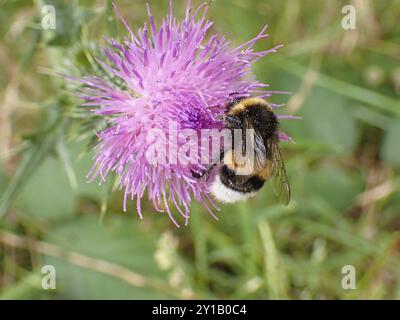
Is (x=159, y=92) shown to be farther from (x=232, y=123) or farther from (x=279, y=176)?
(x=279, y=176)

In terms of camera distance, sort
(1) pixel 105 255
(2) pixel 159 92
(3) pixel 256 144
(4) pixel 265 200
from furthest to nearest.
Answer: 1. (4) pixel 265 200
2. (1) pixel 105 255
3. (2) pixel 159 92
4. (3) pixel 256 144

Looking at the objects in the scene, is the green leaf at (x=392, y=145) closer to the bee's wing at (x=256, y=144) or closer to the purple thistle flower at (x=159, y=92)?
the purple thistle flower at (x=159, y=92)

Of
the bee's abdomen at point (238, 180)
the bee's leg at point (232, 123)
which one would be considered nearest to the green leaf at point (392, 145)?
the bee's abdomen at point (238, 180)

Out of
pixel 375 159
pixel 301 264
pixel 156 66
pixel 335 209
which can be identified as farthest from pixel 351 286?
pixel 156 66

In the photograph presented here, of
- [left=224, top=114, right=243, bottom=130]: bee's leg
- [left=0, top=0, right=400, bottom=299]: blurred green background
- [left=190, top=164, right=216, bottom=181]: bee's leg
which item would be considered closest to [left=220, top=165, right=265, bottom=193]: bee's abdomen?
[left=190, top=164, right=216, bottom=181]: bee's leg

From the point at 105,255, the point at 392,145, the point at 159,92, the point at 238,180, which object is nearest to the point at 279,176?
the point at 238,180

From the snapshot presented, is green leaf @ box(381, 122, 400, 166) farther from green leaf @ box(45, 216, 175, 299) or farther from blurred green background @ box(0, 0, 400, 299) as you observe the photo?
green leaf @ box(45, 216, 175, 299)
